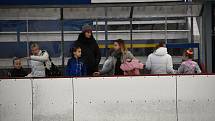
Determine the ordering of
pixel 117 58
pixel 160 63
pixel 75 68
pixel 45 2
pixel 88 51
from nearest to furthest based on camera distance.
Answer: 1. pixel 75 68
2. pixel 117 58
3. pixel 160 63
4. pixel 88 51
5. pixel 45 2

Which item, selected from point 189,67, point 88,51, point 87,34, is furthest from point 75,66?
point 189,67

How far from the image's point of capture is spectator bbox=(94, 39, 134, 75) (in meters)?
8.55

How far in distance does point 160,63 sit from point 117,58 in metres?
0.78

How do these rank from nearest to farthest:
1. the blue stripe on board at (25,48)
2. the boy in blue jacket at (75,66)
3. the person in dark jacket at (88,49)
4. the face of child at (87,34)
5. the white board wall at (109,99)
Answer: the white board wall at (109,99)
the boy in blue jacket at (75,66)
the face of child at (87,34)
the person in dark jacket at (88,49)
the blue stripe on board at (25,48)

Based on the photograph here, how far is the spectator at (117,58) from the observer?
855 centimetres

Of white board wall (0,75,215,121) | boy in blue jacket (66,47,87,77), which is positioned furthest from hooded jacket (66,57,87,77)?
white board wall (0,75,215,121)

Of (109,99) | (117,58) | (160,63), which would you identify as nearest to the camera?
(109,99)

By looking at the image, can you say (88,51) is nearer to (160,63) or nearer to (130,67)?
(130,67)

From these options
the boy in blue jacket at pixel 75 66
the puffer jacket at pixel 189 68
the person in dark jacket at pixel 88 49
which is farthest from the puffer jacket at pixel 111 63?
the puffer jacket at pixel 189 68

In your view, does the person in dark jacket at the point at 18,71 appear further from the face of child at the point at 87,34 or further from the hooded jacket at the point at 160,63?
the hooded jacket at the point at 160,63

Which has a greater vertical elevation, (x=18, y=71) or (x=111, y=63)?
(x=111, y=63)

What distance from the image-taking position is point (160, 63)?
872 cm

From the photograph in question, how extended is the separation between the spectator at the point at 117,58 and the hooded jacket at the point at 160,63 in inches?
16.4

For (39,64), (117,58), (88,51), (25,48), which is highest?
(25,48)
